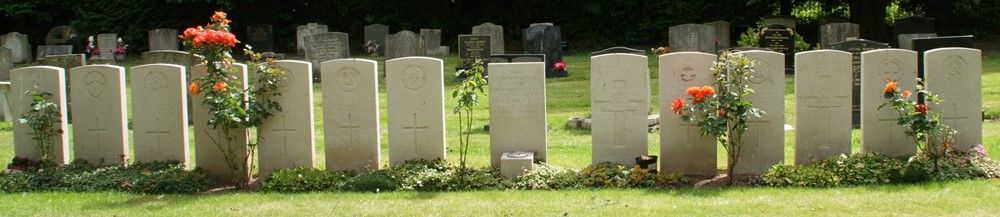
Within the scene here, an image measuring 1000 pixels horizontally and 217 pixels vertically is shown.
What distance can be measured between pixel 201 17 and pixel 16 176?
87.7 feet

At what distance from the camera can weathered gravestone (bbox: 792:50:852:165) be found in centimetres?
920

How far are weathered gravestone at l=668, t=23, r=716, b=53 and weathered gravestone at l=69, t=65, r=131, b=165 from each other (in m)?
16.1

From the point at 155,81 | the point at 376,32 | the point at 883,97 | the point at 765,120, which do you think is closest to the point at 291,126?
the point at 155,81

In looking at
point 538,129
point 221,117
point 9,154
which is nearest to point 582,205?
point 538,129

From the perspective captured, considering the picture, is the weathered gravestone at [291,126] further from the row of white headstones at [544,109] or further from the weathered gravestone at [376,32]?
the weathered gravestone at [376,32]

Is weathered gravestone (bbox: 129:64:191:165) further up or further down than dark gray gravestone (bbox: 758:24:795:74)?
further down

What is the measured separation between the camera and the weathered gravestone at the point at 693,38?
24031 millimetres

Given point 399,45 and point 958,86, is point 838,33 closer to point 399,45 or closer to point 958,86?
point 399,45

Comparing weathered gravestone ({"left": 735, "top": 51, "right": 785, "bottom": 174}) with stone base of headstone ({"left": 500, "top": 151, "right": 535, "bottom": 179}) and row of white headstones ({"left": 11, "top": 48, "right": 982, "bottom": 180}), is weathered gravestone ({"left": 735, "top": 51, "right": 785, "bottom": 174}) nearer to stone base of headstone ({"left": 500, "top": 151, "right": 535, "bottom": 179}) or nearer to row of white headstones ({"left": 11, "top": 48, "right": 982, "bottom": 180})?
row of white headstones ({"left": 11, "top": 48, "right": 982, "bottom": 180})

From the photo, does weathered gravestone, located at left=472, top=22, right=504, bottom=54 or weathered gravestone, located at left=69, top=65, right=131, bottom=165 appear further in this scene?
weathered gravestone, located at left=472, top=22, right=504, bottom=54

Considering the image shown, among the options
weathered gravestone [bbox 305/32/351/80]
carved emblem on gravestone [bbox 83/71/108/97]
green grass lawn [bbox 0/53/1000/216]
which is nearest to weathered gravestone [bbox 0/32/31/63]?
weathered gravestone [bbox 305/32/351/80]

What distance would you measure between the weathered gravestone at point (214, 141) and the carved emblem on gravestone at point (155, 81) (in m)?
0.26

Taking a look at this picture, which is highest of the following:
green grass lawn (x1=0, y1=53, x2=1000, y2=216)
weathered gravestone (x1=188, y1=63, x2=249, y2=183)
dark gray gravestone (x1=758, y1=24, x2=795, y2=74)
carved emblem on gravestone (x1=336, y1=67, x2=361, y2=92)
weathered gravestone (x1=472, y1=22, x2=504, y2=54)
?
weathered gravestone (x1=472, y1=22, x2=504, y2=54)

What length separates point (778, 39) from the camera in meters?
20.3
